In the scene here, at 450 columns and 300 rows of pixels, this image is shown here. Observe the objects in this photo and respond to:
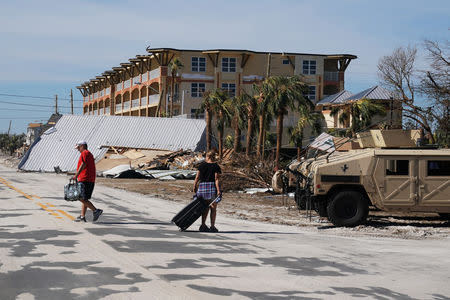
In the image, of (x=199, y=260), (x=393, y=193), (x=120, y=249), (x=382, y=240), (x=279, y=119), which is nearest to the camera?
(x=199, y=260)

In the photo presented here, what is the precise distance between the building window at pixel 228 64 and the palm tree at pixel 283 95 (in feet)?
116

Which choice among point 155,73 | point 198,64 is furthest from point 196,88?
point 155,73

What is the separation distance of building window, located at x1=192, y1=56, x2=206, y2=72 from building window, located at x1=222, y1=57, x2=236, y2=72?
2337mm

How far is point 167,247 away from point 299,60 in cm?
6710

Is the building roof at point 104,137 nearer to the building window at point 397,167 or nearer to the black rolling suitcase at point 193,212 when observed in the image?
the building window at point 397,167

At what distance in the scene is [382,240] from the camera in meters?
12.7

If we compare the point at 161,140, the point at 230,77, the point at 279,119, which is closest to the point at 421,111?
the point at 279,119

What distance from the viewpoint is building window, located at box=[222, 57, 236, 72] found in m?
73.7

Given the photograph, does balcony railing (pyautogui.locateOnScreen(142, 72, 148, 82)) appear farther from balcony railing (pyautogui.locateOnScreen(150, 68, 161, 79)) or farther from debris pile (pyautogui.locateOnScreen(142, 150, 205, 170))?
debris pile (pyautogui.locateOnScreen(142, 150, 205, 170))

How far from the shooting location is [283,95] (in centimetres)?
3703

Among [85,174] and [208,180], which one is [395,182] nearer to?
[208,180]

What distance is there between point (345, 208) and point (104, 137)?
35.9 metres

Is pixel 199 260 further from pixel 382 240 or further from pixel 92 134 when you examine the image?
pixel 92 134

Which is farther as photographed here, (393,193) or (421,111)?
(421,111)
